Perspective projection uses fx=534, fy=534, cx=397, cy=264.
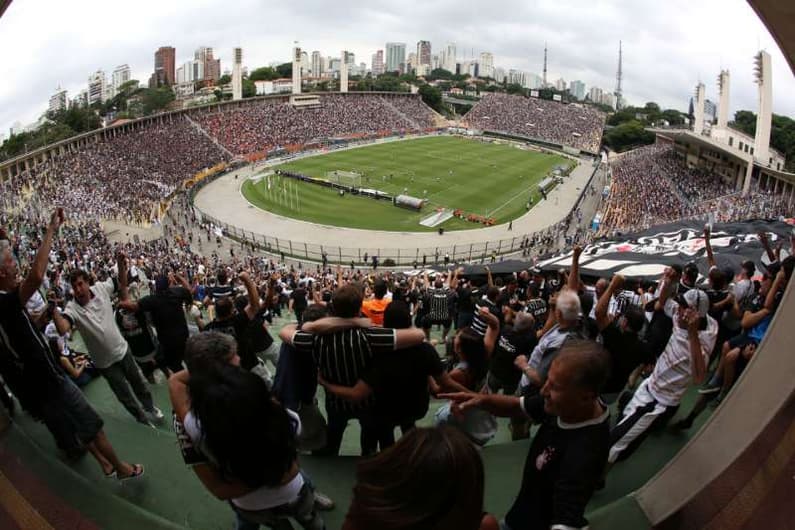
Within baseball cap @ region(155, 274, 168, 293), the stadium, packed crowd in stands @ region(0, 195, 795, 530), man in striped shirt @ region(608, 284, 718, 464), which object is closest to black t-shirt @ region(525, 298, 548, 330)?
packed crowd in stands @ region(0, 195, 795, 530)

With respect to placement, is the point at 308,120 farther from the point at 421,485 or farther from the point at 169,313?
the point at 421,485

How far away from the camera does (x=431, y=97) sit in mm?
91062

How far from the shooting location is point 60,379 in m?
3.84

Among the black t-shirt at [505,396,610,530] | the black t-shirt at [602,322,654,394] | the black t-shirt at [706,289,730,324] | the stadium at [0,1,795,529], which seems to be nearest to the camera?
the black t-shirt at [505,396,610,530]

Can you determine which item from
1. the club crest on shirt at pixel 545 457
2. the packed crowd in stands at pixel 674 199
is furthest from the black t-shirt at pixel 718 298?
the packed crowd in stands at pixel 674 199

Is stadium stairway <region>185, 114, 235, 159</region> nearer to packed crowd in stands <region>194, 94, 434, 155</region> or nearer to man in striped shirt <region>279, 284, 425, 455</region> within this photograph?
packed crowd in stands <region>194, 94, 434, 155</region>

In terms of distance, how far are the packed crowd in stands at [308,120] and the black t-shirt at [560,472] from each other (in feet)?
184

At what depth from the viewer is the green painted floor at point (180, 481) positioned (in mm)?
3447

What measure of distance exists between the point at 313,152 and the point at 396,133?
18.2m

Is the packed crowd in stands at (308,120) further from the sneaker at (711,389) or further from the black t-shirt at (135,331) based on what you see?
the sneaker at (711,389)

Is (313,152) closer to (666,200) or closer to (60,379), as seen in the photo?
(666,200)

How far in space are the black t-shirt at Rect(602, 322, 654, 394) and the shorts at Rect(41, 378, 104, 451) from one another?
388 centimetres

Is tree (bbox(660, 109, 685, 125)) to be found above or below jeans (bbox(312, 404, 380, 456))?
above

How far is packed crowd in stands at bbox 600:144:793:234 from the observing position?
89.6 feet
